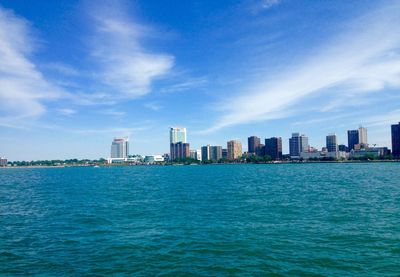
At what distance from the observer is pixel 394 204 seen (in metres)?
A: 42.8

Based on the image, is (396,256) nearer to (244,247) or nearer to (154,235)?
(244,247)

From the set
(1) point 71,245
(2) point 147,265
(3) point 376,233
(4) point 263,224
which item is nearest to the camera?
(2) point 147,265

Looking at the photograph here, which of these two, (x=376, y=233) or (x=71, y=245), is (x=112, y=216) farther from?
(x=376, y=233)

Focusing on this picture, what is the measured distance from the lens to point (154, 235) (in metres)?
28.6

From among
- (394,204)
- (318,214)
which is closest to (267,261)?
(318,214)

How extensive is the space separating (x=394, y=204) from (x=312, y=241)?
24.0 meters

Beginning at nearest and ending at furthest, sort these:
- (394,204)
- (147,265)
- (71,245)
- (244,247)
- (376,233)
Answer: (147,265) < (244,247) < (71,245) < (376,233) < (394,204)

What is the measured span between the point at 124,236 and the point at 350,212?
993 inches

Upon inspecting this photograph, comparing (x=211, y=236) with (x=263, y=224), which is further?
(x=263, y=224)

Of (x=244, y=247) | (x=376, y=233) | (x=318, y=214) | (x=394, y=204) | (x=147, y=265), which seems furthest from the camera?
(x=394, y=204)

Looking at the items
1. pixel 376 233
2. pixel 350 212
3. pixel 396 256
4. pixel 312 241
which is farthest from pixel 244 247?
pixel 350 212

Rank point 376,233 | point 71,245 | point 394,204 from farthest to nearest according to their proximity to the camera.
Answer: point 394,204 → point 376,233 → point 71,245

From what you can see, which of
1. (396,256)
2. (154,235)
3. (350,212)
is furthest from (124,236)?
(350,212)

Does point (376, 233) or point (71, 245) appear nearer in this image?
point (71, 245)
